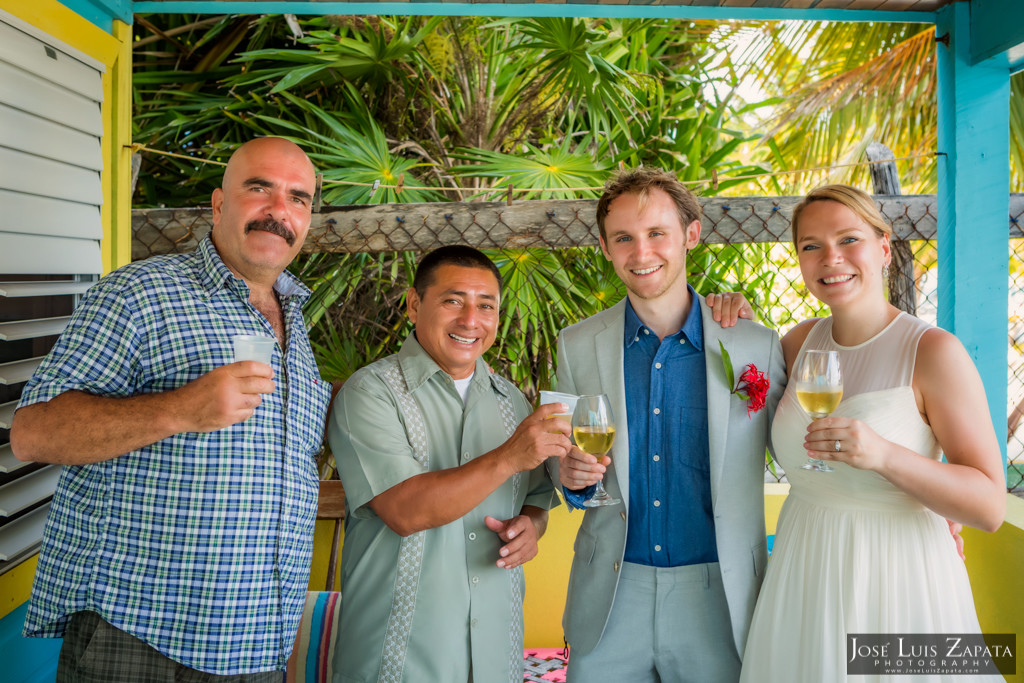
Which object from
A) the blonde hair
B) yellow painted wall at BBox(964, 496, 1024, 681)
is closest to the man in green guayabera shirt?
the blonde hair

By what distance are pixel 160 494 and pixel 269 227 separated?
28.8 inches

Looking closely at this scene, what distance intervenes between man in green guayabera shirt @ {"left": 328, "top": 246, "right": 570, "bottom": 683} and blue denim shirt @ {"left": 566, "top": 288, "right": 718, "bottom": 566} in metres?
0.30

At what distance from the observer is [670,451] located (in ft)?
7.43

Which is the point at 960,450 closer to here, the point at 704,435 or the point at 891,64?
the point at 704,435

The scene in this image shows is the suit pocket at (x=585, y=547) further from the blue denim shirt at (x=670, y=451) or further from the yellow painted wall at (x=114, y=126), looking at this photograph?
the yellow painted wall at (x=114, y=126)

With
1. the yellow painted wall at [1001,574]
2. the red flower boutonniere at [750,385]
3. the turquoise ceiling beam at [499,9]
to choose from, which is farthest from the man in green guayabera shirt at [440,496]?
the yellow painted wall at [1001,574]

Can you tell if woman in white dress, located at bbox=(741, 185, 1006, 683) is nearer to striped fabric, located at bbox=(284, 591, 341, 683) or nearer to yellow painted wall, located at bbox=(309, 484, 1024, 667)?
yellow painted wall, located at bbox=(309, 484, 1024, 667)

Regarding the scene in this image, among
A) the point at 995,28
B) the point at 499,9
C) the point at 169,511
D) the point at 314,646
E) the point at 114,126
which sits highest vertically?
the point at 499,9

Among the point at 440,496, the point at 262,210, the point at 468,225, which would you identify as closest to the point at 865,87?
the point at 468,225

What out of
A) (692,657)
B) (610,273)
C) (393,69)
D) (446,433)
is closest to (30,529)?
(446,433)

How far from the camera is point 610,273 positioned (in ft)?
15.7

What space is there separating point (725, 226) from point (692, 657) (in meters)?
1.74

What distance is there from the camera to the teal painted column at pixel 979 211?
296 centimetres

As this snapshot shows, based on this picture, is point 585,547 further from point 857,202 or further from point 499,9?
point 499,9
